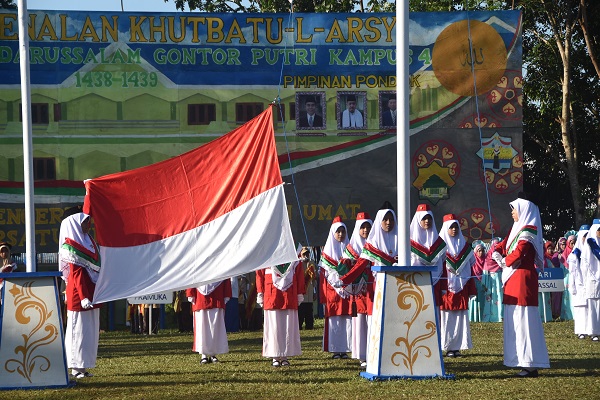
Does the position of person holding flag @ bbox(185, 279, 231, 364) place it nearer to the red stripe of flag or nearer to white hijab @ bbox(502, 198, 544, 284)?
the red stripe of flag

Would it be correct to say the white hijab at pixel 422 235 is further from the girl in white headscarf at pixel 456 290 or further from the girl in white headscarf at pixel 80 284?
the girl in white headscarf at pixel 80 284

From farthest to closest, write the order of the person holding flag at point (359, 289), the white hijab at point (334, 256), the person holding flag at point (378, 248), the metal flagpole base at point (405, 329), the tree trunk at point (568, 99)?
the tree trunk at point (568, 99)
the white hijab at point (334, 256)
the person holding flag at point (359, 289)
the person holding flag at point (378, 248)
the metal flagpole base at point (405, 329)

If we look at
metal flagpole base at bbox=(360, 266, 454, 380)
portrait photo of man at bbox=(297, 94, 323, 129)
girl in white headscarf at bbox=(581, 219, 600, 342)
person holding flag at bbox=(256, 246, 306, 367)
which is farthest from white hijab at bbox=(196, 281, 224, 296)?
portrait photo of man at bbox=(297, 94, 323, 129)

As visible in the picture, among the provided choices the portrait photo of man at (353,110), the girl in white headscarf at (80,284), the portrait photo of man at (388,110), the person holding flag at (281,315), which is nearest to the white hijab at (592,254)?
the person holding flag at (281,315)

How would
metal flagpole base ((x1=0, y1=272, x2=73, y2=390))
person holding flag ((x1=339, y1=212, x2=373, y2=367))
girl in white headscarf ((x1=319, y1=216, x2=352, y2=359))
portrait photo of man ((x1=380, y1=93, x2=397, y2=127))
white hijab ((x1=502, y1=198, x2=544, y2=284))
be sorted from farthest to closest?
portrait photo of man ((x1=380, y1=93, x2=397, y2=127)), girl in white headscarf ((x1=319, y1=216, x2=352, y2=359)), person holding flag ((x1=339, y1=212, x2=373, y2=367)), white hijab ((x1=502, y1=198, x2=544, y2=284)), metal flagpole base ((x1=0, y1=272, x2=73, y2=390))

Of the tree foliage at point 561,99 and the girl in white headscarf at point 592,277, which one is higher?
the tree foliage at point 561,99

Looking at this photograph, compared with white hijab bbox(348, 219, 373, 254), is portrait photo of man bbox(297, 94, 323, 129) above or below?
above

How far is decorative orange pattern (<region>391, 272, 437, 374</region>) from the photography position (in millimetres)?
12334

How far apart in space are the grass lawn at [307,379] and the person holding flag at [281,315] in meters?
0.26

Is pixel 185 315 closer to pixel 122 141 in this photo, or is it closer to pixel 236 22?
pixel 122 141

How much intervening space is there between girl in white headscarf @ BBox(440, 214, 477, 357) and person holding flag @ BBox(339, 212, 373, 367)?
1632mm

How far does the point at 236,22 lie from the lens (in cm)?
2553

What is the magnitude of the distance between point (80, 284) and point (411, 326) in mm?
4162

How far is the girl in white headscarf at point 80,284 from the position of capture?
45.8 ft
